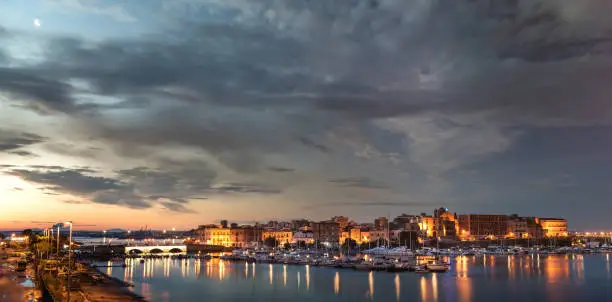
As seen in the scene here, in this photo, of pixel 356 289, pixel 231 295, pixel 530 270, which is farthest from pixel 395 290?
pixel 530 270

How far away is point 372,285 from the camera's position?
83625 millimetres

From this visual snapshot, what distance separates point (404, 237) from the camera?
620 feet

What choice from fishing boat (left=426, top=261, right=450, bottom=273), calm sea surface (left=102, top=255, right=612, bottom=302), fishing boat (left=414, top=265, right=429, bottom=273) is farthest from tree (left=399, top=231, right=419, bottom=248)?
fishing boat (left=414, top=265, right=429, bottom=273)

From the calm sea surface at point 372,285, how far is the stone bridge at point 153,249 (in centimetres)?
7944

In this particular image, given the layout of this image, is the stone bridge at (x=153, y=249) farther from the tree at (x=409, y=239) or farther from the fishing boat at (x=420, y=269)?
the fishing boat at (x=420, y=269)

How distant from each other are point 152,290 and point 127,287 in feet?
12.7

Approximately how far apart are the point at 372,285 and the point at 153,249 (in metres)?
127

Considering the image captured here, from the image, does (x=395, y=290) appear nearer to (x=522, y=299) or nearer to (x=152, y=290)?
(x=522, y=299)

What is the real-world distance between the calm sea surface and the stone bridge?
3128 inches

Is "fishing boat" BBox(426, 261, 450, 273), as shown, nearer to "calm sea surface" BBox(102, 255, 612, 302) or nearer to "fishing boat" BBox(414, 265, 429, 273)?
"fishing boat" BBox(414, 265, 429, 273)

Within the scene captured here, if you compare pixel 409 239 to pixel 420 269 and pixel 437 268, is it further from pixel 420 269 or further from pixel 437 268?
pixel 420 269

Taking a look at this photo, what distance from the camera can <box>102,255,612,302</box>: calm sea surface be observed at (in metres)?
72.0

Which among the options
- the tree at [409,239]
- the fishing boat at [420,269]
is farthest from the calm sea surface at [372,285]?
the tree at [409,239]

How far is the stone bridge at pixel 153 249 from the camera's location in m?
188
